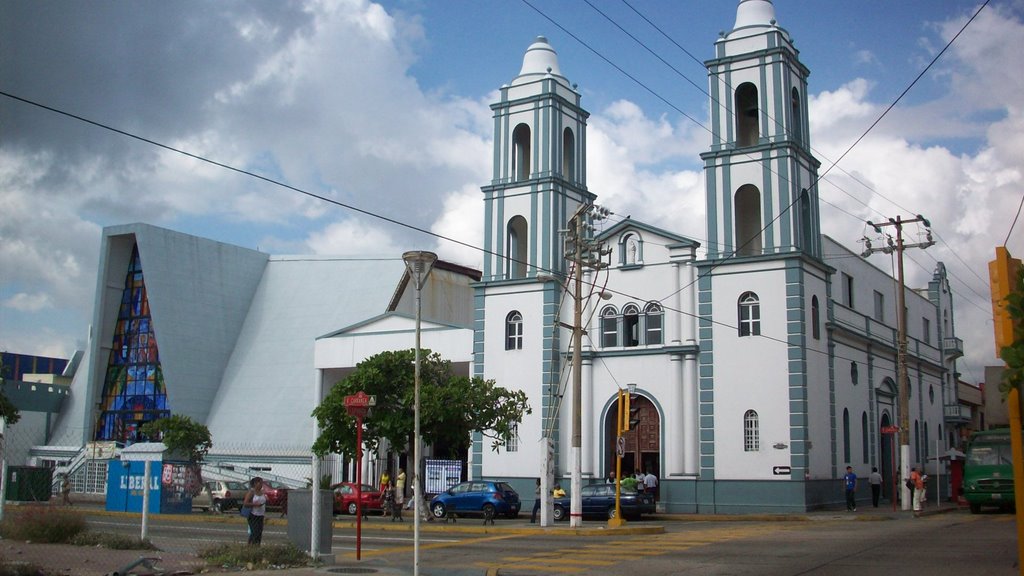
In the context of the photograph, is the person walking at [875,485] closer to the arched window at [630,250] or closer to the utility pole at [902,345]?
the utility pole at [902,345]

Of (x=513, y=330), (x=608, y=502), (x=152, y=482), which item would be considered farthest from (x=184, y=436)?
(x=608, y=502)

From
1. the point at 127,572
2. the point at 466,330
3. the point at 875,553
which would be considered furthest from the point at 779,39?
the point at 127,572

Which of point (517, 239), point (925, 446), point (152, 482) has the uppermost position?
point (517, 239)

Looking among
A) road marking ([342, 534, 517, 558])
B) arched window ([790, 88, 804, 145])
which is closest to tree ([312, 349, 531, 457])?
road marking ([342, 534, 517, 558])

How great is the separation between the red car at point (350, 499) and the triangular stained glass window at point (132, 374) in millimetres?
27443

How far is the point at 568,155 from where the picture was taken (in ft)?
147

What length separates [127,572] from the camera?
14.2 m

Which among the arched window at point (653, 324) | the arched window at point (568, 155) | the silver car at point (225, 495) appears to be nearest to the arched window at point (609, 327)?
the arched window at point (653, 324)

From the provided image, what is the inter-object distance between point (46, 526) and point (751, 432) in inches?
981

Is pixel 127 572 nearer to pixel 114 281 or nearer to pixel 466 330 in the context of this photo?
pixel 466 330

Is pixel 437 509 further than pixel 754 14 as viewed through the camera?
No

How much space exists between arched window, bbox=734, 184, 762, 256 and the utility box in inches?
1014

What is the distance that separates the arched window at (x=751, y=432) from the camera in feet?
120

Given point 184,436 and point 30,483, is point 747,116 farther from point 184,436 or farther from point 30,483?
point 30,483
